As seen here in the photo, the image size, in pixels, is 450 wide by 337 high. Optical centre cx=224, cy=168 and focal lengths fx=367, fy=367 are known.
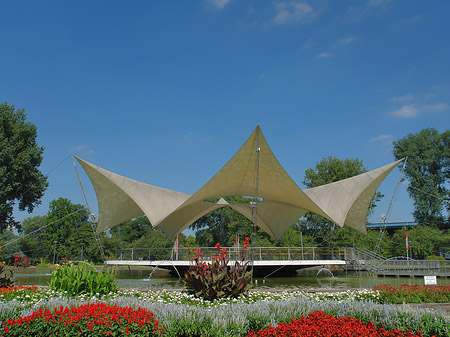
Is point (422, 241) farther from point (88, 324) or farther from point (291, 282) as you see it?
point (88, 324)

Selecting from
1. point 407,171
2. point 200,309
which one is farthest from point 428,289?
point 407,171

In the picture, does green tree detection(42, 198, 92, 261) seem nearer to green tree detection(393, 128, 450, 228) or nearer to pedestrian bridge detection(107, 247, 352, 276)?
pedestrian bridge detection(107, 247, 352, 276)

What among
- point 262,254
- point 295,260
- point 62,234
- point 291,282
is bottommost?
point 291,282

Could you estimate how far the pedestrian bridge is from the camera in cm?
2348

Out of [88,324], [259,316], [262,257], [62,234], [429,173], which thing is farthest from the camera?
[62,234]

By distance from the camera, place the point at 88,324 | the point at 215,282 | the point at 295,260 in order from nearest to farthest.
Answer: the point at 88,324
the point at 215,282
the point at 295,260

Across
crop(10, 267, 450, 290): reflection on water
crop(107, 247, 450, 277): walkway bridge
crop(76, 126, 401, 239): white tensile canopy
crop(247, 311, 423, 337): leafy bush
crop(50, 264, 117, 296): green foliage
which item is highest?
crop(76, 126, 401, 239): white tensile canopy

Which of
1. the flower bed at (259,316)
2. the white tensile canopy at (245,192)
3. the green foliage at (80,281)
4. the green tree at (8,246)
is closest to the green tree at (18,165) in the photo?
the green tree at (8,246)

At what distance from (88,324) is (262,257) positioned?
19.5 meters

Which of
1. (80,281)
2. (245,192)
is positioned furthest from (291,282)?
(80,281)

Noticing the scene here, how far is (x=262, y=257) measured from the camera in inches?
938

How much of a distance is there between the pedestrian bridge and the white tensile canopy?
239 centimetres

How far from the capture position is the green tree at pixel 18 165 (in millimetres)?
30573

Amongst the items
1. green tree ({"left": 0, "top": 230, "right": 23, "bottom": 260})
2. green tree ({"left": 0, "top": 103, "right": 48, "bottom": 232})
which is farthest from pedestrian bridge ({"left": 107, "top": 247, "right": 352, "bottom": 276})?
green tree ({"left": 0, "top": 103, "right": 48, "bottom": 232})
